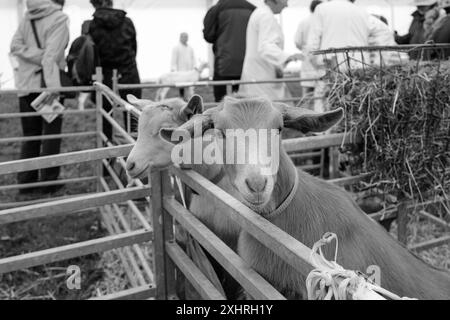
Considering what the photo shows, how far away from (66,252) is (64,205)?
26 cm

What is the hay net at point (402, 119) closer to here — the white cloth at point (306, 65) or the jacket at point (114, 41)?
the white cloth at point (306, 65)

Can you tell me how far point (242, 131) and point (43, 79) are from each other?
3.93m

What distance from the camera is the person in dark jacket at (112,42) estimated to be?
18.3 ft

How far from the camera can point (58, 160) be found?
2.94 m

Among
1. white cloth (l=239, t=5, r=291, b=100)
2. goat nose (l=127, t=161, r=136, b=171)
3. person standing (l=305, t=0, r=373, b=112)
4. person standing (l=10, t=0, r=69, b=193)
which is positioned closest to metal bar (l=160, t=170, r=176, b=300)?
goat nose (l=127, t=161, r=136, b=171)

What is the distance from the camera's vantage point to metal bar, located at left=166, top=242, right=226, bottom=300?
241 cm

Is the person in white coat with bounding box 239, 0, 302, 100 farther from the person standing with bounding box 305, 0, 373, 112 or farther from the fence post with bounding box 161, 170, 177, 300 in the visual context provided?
the fence post with bounding box 161, 170, 177, 300

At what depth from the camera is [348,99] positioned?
343 cm

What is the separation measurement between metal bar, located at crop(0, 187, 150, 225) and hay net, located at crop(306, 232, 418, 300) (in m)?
1.85

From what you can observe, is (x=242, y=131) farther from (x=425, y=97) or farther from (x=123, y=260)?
(x=123, y=260)

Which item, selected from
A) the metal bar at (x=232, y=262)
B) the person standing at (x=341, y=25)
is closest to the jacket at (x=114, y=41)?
the person standing at (x=341, y=25)

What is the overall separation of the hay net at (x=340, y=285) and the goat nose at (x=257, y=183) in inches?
23.3
